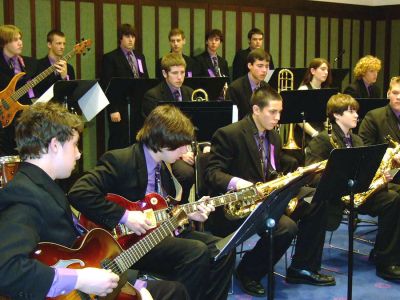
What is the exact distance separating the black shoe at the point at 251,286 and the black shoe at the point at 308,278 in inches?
14.2

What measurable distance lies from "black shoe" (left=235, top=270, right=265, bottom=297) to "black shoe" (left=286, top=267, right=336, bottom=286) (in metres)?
0.36

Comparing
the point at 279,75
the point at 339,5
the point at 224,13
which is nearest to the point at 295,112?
the point at 279,75

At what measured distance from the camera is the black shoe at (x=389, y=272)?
195 inches

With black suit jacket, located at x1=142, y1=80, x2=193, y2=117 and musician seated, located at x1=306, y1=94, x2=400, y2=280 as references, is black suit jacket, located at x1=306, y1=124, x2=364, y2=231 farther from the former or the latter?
black suit jacket, located at x1=142, y1=80, x2=193, y2=117

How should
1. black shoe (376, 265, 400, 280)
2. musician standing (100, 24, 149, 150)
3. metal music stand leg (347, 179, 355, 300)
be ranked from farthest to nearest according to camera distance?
musician standing (100, 24, 149, 150) → black shoe (376, 265, 400, 280) → metal music stand leg (347, 179, 355, 300)

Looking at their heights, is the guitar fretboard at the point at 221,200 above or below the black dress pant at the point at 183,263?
above

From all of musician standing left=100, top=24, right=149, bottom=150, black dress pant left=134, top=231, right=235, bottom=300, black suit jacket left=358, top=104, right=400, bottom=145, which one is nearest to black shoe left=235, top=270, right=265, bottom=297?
black dress pant left=134, top=231, right=235, bottom=300

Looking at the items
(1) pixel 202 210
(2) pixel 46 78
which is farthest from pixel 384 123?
(2) pixel 46 78

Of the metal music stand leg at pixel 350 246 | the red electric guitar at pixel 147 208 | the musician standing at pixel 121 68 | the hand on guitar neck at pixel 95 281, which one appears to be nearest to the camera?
the hand on guitar neck at pixel 95 281

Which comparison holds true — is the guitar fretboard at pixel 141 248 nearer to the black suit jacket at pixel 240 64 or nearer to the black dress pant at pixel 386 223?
the black dress pant at pixel 386 223

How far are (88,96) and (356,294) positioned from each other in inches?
141

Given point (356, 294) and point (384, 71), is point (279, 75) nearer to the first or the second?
point (356, 294)

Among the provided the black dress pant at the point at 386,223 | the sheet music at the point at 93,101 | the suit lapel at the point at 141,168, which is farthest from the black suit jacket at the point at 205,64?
the suit lapel at the point at 141,168

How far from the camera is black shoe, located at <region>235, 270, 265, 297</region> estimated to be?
4.54m
